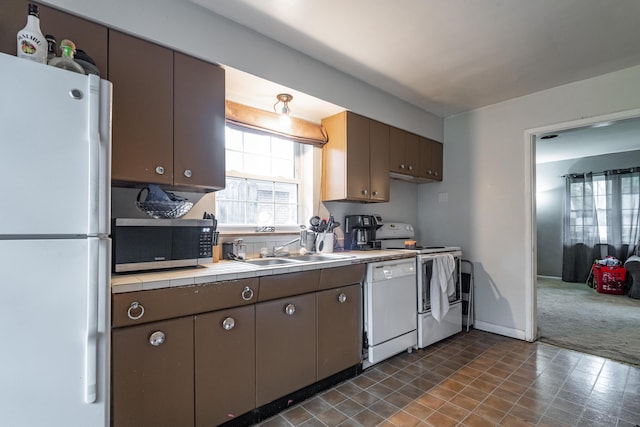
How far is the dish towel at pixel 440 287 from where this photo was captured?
2.95 metres

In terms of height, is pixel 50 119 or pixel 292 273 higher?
pixel 50 119

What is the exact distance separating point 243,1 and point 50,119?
1.29 m

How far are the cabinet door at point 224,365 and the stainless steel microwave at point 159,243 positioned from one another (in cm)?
36

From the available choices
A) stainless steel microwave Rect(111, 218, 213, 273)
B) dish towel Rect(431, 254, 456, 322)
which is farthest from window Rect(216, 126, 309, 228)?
dish towel Rect(431, 254, 456, 322)

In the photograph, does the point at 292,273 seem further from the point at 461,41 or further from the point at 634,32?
the point at 634,32

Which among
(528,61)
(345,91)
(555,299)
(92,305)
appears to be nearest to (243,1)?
(345,91)

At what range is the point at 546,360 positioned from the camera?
2695mm

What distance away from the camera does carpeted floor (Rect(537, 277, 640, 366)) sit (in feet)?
9.70

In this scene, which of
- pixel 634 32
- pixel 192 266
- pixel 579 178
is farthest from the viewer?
pixel 579 178

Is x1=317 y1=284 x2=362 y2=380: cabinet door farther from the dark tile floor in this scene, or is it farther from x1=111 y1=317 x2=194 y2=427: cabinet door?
x1=111 y1=317 x2=194 y2=427: cabinet door

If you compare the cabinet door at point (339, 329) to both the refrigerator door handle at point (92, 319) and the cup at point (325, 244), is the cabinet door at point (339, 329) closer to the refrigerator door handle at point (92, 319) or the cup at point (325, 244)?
the cup at point (325, 244)

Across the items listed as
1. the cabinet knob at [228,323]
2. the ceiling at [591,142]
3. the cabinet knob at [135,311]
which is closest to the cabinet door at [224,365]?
the cabinet knob at [228,323]

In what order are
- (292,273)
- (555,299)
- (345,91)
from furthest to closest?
(555,299) → (345,91) → (292,273)

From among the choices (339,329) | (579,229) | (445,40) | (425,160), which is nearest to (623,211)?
(579,229)
